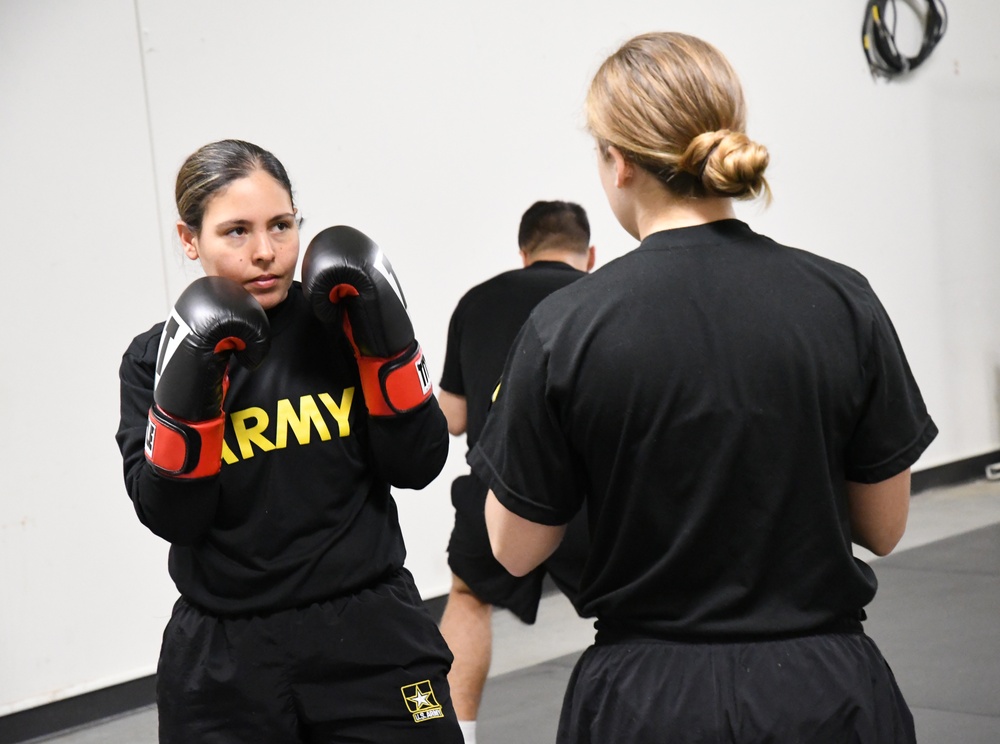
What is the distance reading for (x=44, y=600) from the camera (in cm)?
340

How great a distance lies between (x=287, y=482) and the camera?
5.50 ft

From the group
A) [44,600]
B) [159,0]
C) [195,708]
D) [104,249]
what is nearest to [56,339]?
[104,249]

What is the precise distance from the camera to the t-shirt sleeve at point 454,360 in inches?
125

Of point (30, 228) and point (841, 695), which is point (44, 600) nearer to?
point (30, 228)

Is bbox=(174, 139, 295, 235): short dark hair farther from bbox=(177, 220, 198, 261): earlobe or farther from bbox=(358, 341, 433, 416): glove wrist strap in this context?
bbox=(358, 341, 433, 416): glove wrist strap

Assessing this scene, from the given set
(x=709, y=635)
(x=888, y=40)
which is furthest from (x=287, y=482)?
(x=888, y=40)

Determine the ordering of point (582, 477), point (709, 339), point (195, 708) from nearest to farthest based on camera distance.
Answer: point (709, 339) → point (582, 477) → point (195, 708)

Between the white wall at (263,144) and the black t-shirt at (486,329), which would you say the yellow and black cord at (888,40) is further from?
the black t-shirt at (486,329)

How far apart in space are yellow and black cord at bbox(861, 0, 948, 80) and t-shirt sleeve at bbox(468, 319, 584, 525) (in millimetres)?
5296

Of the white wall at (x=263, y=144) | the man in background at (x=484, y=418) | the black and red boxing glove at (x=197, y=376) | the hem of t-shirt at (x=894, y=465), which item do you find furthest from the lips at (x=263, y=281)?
the white wall at (x=263, y=144)

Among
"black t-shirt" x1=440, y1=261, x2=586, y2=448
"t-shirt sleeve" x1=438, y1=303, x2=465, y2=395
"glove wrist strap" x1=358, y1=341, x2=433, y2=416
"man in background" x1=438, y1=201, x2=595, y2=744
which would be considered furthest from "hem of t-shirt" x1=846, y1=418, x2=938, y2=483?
"t-shirt sleeve" x1=438, y1=303, x2=465, y2=395

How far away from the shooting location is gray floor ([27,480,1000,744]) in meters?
3.06

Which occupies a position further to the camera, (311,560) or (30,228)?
(30,228)

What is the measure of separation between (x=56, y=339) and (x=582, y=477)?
8.17ft
